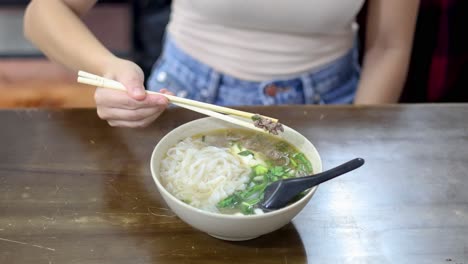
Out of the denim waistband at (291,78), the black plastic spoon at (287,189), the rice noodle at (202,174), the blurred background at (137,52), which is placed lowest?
the blurred background at (137,52)

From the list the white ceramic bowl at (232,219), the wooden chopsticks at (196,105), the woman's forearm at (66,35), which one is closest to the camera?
the white ceramic bowl at (232,219)

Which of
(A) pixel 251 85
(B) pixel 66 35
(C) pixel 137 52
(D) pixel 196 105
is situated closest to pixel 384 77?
(A) pixel 251 85

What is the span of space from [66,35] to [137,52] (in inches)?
59.4

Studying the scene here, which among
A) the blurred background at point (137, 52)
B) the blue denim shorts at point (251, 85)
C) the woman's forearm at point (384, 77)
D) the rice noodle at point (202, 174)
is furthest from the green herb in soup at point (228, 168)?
the blurred background at point (137, 52)

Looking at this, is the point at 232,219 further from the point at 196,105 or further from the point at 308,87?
the point at 308,87

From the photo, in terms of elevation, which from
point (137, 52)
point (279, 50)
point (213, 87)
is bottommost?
point (137, 52)

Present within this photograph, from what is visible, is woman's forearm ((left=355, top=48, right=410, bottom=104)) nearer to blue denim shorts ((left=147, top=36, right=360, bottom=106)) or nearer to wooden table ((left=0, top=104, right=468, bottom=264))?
blue denim shorts ((left=147, top=36, right=360, bottom=106))

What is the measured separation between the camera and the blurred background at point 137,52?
5.41 ft

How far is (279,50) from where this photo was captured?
4.38 feet

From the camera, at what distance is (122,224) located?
82cm

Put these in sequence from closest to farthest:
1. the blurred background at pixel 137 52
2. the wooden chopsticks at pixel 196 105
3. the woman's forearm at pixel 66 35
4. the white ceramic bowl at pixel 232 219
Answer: the white ceramic bowl at pixel 232 219, the wooden chopsticks at pixel 196 105, the woman's forearm at pixel 66 35, the blurred background at pixel 137 52

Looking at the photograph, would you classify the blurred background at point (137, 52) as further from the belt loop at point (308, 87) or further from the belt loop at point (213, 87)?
the belt loop at point (213, 87)

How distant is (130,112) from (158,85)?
540 millimetres

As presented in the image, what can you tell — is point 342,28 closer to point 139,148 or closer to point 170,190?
point 139,148
